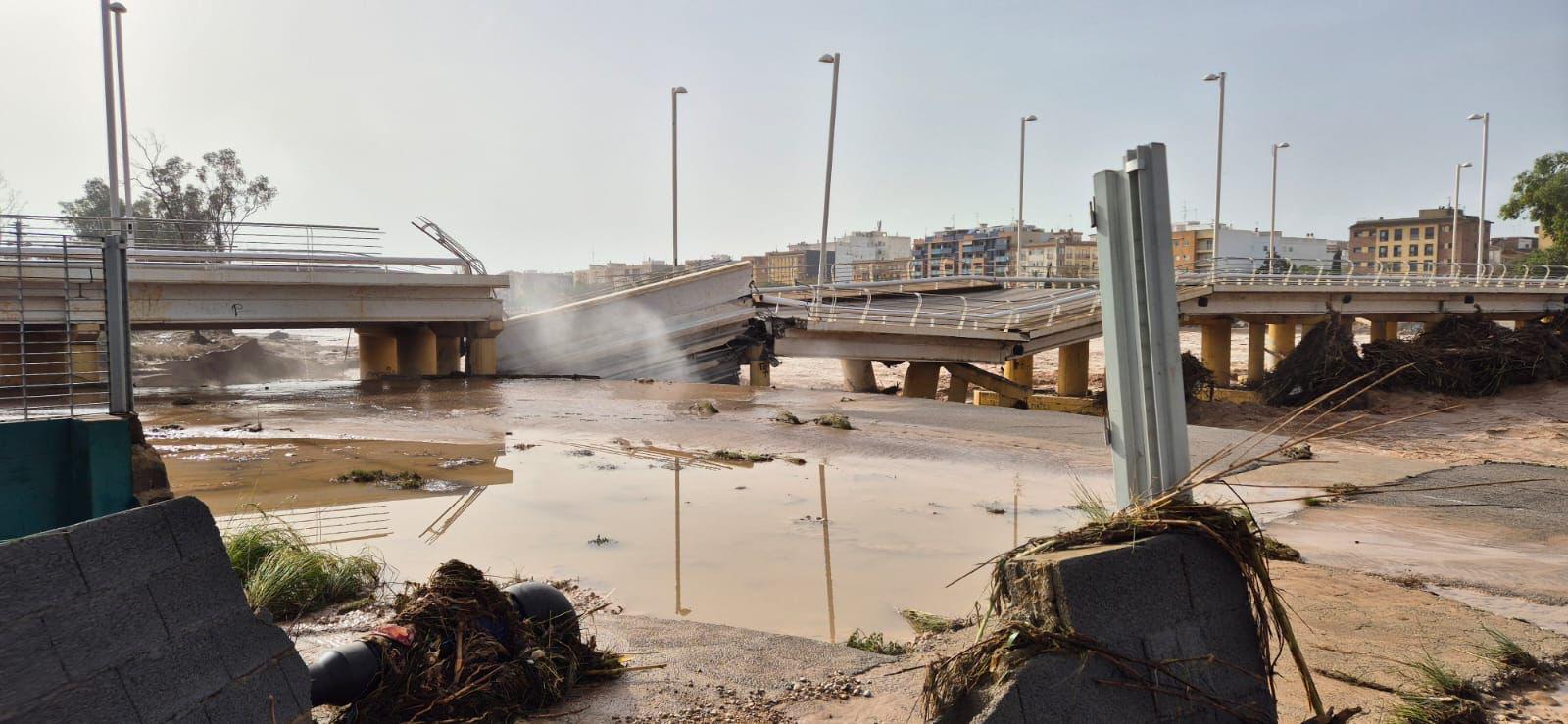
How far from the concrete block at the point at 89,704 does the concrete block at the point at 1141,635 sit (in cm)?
256

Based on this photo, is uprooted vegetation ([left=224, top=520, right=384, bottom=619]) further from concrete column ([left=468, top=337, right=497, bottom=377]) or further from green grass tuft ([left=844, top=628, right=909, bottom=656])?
concrete column ([left=468, top=337, right=497, bottom=377])

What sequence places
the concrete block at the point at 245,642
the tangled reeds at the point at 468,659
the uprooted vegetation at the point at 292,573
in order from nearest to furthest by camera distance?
the concrete block at the point at 245,642
the tangled reeds at the point at 468,659
the uprooted vegetation at the point at 292,573

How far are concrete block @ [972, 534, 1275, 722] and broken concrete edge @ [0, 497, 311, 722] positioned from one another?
2.42m

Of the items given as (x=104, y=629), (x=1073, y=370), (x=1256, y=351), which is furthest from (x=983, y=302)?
(x=104, y=629)

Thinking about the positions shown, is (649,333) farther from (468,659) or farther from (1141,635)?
(1141,635)

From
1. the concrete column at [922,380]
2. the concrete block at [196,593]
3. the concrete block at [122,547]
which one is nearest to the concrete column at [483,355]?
the concrete column at [922,380]

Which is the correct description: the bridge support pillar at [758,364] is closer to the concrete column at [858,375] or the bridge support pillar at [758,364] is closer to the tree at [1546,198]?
the concrete column at [858,375]

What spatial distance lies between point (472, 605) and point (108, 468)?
2916 mm

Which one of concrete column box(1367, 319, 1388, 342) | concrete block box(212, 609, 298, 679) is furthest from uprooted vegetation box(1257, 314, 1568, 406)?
concrete block box(212, 609, 298, 679)

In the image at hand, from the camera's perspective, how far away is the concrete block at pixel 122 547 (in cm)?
305

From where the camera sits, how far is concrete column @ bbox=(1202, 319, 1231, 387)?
31531 mm

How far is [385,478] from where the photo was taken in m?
10.6

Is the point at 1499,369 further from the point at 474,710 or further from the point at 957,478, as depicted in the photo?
the point at 474,710

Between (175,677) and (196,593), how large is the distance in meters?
0.31
